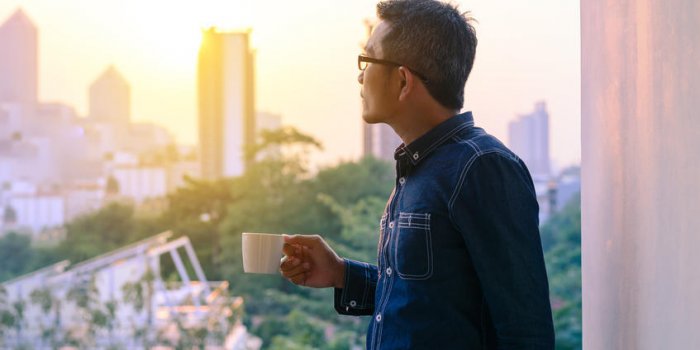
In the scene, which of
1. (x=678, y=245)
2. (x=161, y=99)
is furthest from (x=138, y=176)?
(x=678, y=245)

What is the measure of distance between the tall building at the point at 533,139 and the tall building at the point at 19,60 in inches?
104

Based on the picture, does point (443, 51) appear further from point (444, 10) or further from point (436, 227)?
point (436, 227)

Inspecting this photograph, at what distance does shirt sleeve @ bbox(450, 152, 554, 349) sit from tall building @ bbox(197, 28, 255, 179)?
12.7 ft

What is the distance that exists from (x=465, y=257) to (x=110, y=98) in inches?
173

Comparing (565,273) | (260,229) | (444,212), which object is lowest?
(565,273)

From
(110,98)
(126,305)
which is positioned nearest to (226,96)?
(110,98)

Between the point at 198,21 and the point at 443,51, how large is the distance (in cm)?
396

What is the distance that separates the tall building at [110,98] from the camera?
16.1 feet

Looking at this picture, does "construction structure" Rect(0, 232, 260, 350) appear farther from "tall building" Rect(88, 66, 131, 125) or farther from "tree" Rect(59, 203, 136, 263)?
"tall building" Rect(88, 66, 131, 125)

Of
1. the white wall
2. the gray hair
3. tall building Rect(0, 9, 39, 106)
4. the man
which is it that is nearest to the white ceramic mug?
the man

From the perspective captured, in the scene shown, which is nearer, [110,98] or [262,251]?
[262,251]

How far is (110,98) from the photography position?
5004 mm

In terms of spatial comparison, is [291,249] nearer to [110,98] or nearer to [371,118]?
[371,118]

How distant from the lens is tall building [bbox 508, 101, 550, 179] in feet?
14.2
